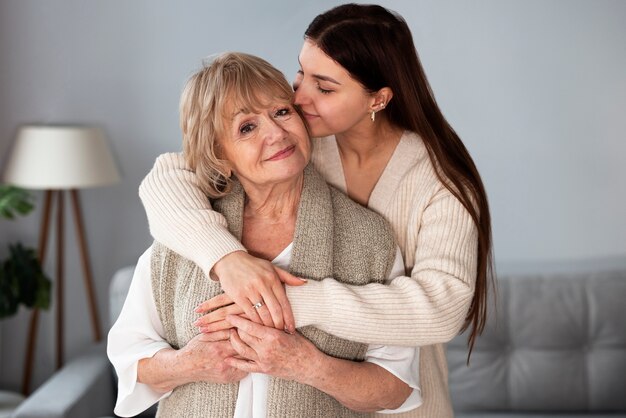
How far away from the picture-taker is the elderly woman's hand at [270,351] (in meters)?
1.50

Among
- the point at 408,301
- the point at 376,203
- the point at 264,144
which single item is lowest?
the point at 408,301

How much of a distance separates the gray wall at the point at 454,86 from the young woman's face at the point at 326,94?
1.86 m

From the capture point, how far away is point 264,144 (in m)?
1.58

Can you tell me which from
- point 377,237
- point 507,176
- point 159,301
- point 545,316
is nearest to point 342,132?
point 377,237

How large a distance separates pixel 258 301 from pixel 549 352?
1.99 m

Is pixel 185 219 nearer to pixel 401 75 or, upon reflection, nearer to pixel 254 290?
pixel 254 290

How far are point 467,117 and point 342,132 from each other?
5.96 ft

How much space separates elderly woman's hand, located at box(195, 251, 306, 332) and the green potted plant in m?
2.05

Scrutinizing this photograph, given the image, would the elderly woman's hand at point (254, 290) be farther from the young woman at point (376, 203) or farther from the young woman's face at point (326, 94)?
the young woman's face at point (326, 94)

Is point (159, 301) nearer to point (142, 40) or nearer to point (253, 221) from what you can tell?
point (253, 221)

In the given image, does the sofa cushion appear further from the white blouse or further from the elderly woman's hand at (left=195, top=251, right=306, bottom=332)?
the elderly woman's hand at (left=195, top=251, right=306, bottom=332)

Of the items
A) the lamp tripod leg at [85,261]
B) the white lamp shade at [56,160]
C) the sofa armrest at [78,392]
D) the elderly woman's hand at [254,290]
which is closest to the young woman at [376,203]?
the elderly woman's hand at [254,290]

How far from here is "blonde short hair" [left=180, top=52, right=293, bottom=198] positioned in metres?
1.57

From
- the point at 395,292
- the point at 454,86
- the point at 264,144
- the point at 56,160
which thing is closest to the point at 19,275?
the point at 56,160
